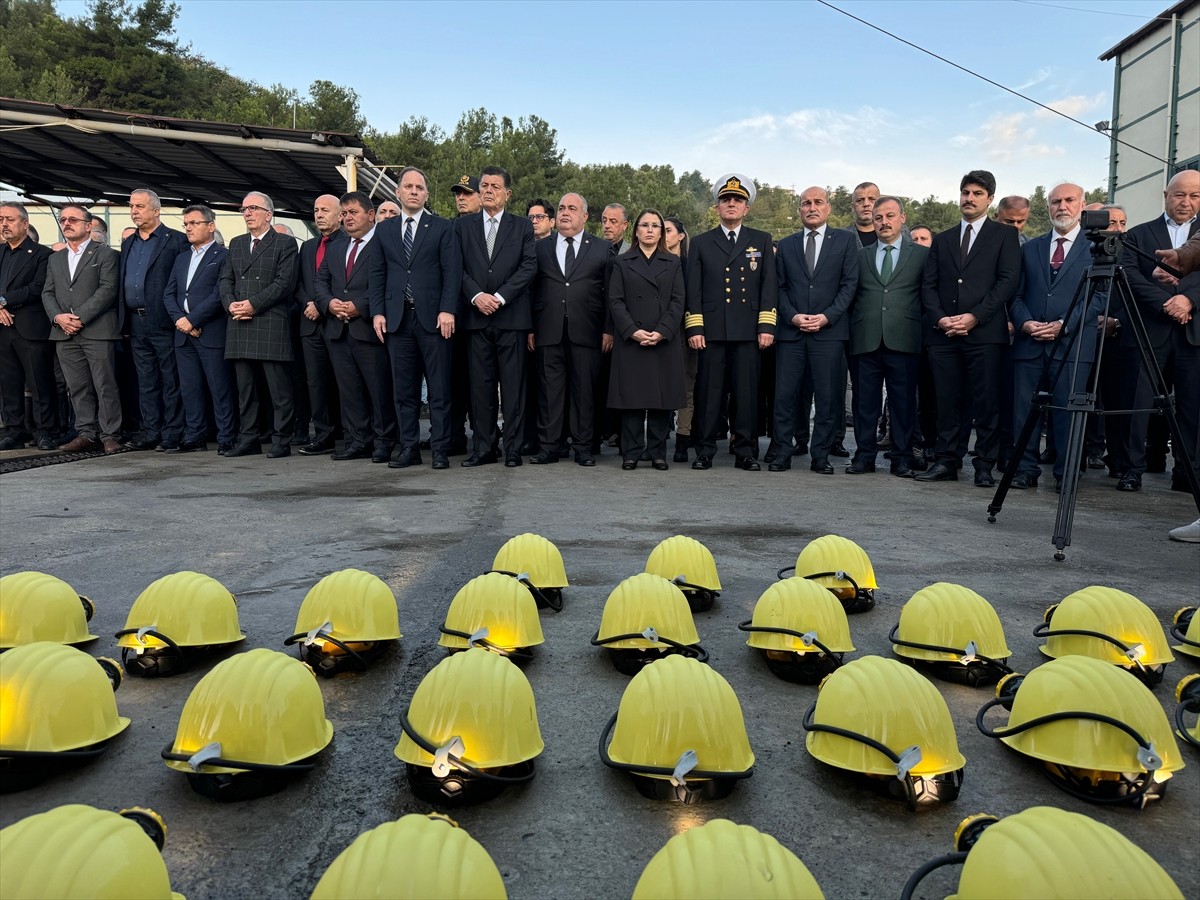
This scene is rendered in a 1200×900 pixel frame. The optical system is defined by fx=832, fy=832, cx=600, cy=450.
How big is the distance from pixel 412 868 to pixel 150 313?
29.4ft

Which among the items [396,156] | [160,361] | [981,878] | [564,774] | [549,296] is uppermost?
[396,156]

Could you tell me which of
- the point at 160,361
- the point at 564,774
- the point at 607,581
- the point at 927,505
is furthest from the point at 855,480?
the point at 160,361

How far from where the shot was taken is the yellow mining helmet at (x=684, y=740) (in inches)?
83.7

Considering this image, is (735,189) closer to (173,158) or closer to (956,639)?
(956,639)

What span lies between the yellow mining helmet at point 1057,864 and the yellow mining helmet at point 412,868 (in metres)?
0.89

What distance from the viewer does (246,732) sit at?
213cm

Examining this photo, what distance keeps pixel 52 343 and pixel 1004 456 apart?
1020cm

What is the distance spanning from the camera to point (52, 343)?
30.7 feet

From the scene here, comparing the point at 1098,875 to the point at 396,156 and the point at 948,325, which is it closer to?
the point at 948,325

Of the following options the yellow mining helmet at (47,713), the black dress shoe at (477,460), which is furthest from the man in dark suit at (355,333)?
the yellow mining helmet at (47,713)

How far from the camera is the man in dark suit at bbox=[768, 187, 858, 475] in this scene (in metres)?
7.86

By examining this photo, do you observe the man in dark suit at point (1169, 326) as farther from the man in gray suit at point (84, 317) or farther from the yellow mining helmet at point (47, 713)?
the man in gray suit at point (84, 317)

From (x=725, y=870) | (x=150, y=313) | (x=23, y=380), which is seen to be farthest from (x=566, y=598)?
(x=23, y=380)

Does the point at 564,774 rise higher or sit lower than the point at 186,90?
lower
